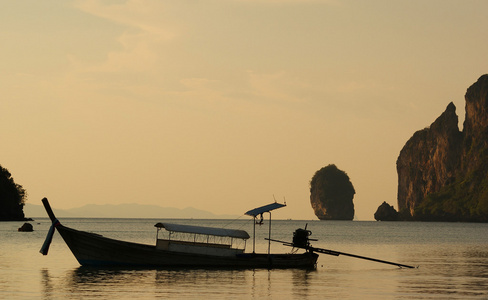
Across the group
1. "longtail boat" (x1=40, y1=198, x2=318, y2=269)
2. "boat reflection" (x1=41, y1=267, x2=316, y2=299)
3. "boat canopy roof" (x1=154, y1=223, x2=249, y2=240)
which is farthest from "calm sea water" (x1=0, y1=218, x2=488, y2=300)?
"boat canopy roof" (x1=154, y1=223, x2=249, y2=240)

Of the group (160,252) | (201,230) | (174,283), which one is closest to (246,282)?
(174,283)

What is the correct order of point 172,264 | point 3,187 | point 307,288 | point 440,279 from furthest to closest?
point 3,187 < point 172,264 < point 440,279 < point 307,288

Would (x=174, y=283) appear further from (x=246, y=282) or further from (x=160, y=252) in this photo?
(x=160, y=252)

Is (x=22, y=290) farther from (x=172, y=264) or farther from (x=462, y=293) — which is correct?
(x=462, y=293)

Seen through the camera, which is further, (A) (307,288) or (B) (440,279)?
(B) (440,279)

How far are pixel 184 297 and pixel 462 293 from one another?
1603cm

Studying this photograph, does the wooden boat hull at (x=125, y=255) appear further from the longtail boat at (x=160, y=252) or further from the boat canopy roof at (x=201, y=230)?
the boat canopy roof at (x=201, y=230)

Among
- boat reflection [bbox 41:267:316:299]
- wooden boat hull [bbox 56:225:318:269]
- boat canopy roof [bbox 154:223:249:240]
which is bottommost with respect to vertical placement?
boat reflection [bbox 41:267:316:299]

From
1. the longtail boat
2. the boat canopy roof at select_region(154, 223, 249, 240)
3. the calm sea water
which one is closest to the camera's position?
the calm sea water

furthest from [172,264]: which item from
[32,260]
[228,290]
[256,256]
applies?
[32,260]

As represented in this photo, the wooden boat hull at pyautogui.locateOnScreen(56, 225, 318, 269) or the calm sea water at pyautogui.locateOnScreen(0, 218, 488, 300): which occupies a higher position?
the wooden boat hull at pyautogui.locateOnScreen(56, 225, 318, 269)

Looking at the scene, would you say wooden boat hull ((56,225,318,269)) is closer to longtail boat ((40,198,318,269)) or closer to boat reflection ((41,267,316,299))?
longtail boat ((40,198,318,269))

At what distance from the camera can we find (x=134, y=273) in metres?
53.4

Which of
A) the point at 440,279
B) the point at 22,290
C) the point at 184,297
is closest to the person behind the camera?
the point at 184,297
